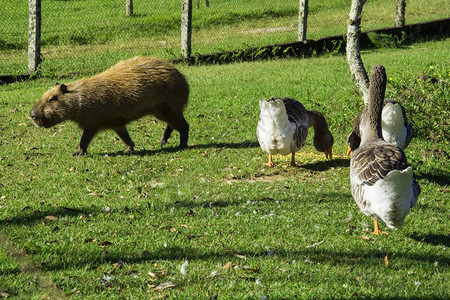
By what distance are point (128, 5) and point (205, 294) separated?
66.7 feet

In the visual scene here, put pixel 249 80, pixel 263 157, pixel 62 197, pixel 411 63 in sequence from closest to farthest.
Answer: pixel 62 197 → pixel 263 157 → pixel 249 80 → pixel 411 63

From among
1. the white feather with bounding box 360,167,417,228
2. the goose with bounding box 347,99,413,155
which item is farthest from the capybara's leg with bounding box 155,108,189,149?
the white feather with bounding box 360,167,417,228

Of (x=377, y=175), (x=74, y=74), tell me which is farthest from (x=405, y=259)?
(x=74, y=74)

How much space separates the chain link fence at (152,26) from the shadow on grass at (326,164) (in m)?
9.29

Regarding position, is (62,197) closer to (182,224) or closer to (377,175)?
(182,224)

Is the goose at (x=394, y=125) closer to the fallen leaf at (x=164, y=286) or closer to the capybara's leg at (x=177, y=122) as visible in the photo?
the capybara's leg at (x=177, y=122)

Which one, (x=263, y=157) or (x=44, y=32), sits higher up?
(x=44, y=32)

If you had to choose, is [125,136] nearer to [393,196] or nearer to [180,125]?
[180,125]

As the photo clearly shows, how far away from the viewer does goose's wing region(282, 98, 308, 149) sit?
822 centimetres

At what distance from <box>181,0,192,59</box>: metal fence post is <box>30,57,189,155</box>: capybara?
6.75 meters

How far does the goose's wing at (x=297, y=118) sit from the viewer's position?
8219mm

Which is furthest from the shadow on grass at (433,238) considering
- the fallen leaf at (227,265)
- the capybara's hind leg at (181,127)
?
the capybara's hind leg at (181,127)

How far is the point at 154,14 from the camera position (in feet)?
77.0

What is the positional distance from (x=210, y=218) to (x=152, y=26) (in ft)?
55.9
